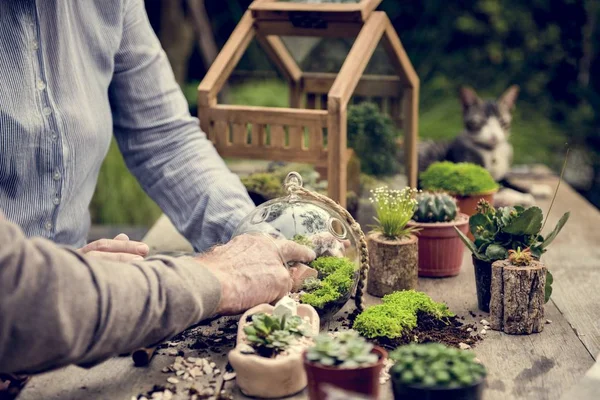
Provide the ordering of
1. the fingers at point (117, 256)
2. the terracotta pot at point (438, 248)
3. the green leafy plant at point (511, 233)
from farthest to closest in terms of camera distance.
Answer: the terracotta pot at point (438, 248) < the green leafy plant at point (511, 233) < the fingers at point (117, 256)

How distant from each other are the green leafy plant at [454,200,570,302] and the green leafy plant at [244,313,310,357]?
2.05 feet

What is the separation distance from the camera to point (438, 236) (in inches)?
87.0

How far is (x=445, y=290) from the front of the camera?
212 centimetres

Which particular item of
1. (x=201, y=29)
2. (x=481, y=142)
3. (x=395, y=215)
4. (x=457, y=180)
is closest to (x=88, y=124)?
(x=395, y=215)

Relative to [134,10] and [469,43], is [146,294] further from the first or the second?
[469,43]

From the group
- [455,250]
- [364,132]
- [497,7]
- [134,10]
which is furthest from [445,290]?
[497,7]

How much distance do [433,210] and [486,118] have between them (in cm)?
98

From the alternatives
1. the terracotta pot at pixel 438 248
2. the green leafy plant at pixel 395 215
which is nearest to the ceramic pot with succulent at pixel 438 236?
the terracotta pot at pixel 438 248

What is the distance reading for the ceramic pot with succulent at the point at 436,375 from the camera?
125cm

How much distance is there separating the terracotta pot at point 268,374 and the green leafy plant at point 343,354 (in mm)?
94

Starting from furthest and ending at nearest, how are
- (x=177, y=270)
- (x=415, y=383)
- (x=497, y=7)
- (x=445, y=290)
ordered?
(x=497, y=7) → (x=445, y=290) → (x=177, y=270) → (x=415, y=383)

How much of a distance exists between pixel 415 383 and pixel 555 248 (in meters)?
1.39

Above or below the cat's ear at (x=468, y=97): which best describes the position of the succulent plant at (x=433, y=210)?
below

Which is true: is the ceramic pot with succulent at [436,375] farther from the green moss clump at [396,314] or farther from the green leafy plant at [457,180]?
the green leafy plant at [457,180]
